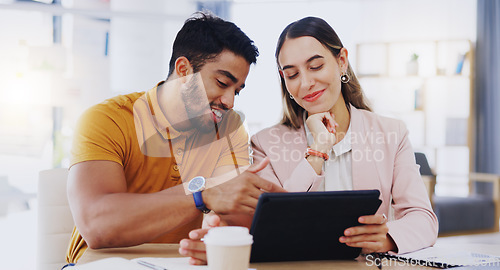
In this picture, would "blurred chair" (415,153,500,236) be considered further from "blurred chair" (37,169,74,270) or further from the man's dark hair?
"blurred chair" (37,169,74,270)

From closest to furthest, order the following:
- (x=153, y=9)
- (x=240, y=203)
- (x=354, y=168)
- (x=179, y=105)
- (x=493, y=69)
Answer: (x=240, y=203)
(x=354, y=168)
(x=179, y=105)
(x=153, y=9)
(x=493, y=69)

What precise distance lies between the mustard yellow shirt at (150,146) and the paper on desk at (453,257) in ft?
2.25

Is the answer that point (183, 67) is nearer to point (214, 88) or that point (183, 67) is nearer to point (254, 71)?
point (214, 88)

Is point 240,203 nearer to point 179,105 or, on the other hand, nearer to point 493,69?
point 179,105

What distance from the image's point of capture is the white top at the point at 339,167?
1.58 metres

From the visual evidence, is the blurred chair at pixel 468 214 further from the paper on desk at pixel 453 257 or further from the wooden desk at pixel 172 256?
the wooden desk at pixel 172 256

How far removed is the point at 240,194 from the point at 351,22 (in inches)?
170

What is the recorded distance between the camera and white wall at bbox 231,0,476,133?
16.0 ft

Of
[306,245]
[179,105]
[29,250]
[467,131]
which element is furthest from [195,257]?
[467,131]

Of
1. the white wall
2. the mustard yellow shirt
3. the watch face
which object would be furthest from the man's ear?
the white wall

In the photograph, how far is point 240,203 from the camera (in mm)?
1175

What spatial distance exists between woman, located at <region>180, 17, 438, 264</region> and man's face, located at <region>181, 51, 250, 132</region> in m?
0.16

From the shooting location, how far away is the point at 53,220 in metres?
1.49

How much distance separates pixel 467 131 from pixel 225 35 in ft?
13.4
